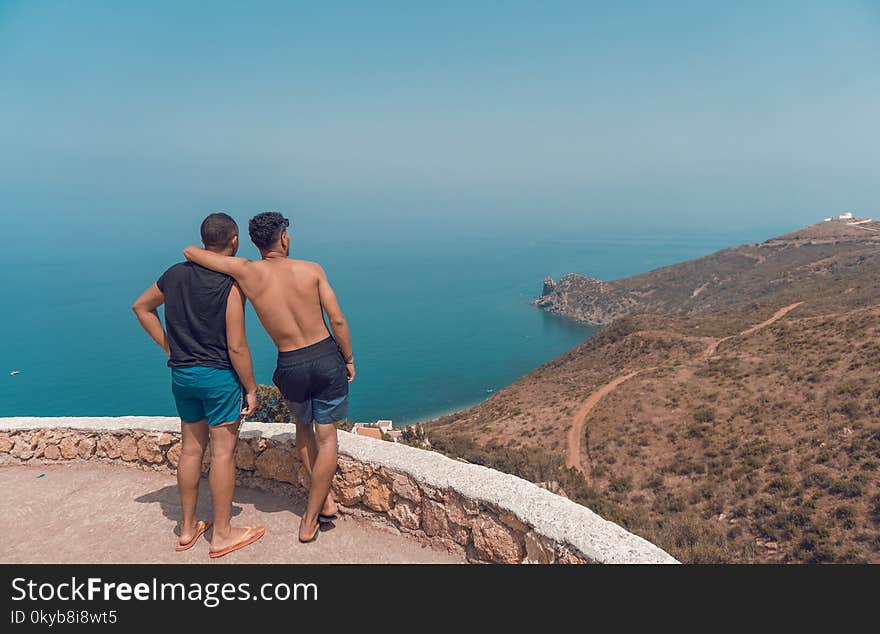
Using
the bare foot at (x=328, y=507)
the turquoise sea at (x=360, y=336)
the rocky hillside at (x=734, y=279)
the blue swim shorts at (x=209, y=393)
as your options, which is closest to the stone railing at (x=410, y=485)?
the bare foot at (x=328, y=507)

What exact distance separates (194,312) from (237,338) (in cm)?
26

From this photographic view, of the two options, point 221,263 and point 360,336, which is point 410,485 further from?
point 360,336

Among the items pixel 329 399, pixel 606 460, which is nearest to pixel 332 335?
pixel 329 399

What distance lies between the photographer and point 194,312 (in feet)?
8.32

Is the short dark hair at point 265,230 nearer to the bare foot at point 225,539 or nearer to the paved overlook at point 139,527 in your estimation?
the bare foot at point 225,539

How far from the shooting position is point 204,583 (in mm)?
2293

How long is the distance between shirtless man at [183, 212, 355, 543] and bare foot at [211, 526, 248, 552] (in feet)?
1.69

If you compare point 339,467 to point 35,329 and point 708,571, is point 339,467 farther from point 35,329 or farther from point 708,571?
point 35,329

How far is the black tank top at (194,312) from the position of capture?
Answer: 2.51 meters

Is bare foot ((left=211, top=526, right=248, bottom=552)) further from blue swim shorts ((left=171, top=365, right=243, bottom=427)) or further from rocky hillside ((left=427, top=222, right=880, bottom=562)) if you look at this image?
rocky hillside ((left=427, top=222, right=880, bottom=562))

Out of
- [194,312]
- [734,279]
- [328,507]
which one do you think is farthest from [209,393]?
[734,279]

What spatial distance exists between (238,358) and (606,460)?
50.4 ft

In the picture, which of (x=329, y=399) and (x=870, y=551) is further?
(x=870, y=551)

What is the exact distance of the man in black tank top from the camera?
2.53m
